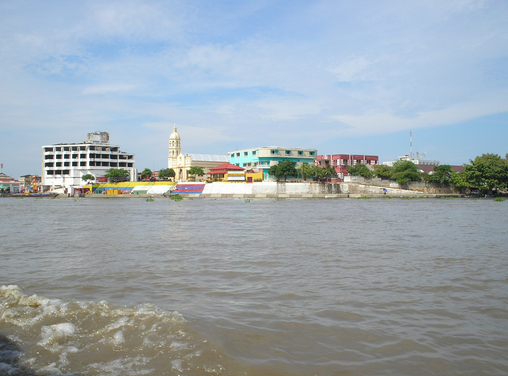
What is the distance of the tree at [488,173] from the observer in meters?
42.8

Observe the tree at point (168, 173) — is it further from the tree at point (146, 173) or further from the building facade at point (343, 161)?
the building facade at point (343, 161)

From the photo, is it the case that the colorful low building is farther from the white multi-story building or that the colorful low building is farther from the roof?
the white multi-story building

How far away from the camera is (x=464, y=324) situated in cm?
374

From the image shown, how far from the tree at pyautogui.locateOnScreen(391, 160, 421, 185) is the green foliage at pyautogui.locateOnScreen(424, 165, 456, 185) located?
155 cm

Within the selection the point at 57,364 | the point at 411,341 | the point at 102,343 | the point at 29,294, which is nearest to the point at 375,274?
the point at 411,341

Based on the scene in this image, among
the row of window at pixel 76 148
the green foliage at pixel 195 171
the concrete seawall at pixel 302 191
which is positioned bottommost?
the concrete seawall at pixel 302 191

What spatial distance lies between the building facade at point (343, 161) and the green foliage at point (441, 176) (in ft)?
44.6

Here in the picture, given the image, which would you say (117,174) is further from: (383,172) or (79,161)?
(383,172)

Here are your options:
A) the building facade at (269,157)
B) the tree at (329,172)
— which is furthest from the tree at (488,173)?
the building facade at (269,157)

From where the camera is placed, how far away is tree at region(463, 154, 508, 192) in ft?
140

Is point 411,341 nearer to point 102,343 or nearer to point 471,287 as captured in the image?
point 471,287

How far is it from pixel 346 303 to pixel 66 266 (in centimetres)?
500

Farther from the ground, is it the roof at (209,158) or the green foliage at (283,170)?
the roof at (209,158)

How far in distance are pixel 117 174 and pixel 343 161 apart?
39.3 m
